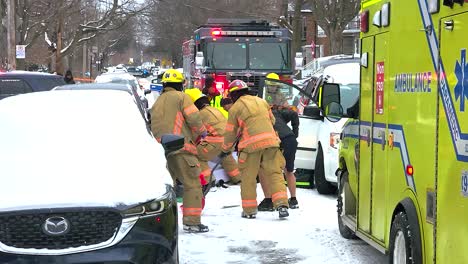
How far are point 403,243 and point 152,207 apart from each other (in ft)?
6.03

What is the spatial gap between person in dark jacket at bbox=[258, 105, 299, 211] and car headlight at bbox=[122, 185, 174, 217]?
4295mm

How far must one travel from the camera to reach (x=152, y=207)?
4590mm

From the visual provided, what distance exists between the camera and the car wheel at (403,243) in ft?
15.3

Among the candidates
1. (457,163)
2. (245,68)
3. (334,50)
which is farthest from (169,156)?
(334,50)

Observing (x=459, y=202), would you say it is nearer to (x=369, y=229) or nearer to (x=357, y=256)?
(x=369, y=229)

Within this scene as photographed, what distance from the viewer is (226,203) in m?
9.84

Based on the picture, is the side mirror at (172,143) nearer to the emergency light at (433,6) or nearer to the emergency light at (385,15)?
the emergency light at (385,15)

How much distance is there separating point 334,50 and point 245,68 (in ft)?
56.6

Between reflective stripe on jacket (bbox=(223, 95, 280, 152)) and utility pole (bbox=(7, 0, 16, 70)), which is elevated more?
utility pole (bbox=(7, 0, 16, 70))

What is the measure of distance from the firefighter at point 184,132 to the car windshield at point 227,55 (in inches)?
490

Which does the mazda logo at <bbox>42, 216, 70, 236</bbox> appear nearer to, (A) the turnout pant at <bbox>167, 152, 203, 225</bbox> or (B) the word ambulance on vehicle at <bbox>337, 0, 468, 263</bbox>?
(B) the word ambulance on vehicle at <bbox>337, 0, 468, 263</bbox>

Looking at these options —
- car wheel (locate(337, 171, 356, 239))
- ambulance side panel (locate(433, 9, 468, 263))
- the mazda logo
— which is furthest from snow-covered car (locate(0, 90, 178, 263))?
car wheel (locate(337, 171, 356, 239))

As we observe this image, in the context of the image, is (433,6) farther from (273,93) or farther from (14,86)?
(14,86)

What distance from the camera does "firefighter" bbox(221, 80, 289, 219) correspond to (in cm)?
832
